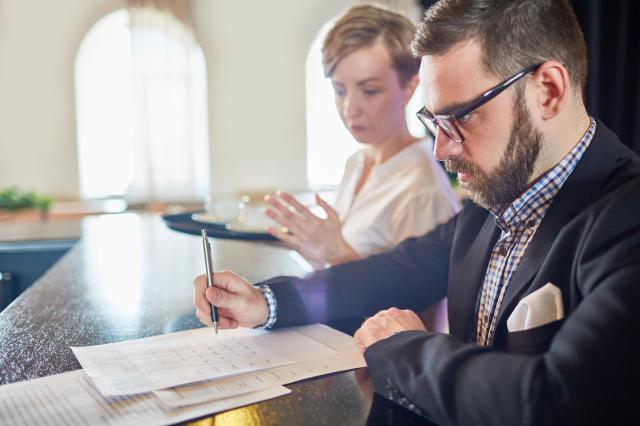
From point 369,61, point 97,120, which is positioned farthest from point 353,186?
point 97,120

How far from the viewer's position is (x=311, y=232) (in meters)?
1.84

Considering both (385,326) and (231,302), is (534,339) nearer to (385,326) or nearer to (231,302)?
(385,326)

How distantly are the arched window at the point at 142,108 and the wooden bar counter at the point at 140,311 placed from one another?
4025 mm

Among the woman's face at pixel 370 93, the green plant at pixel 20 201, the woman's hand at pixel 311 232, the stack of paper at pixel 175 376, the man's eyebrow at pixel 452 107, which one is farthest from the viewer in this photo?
the green plant at pixel 20 201

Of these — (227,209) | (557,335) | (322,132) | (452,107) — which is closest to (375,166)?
(227,209)

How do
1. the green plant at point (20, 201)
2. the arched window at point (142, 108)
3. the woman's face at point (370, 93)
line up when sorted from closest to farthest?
the woman's face at point (370, 93)
the green plant at point (20, 201)
the arched window at point (142, 108)

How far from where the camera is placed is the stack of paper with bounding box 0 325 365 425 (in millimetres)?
876

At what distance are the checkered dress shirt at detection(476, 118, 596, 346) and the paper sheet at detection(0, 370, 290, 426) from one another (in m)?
0.44

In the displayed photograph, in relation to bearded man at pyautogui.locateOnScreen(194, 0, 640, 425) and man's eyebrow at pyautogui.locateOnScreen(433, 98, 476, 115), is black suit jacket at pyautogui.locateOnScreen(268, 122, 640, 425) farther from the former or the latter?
man's eyebrow at pyautogui.locateOnScreen(433, 98, 476, 115)

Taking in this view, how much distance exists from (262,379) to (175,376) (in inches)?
4.9

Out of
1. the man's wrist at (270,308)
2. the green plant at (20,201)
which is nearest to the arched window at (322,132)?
the green plant at (20,201)

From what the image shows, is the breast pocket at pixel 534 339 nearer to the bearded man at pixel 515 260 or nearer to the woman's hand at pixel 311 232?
the bearded man at pixel 515 260

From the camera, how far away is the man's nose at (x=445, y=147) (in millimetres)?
1148

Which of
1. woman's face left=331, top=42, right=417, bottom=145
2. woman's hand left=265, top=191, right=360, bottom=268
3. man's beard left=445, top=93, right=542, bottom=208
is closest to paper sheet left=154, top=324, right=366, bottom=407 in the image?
man's beard left=445, top=93, right=542, bottom=208
